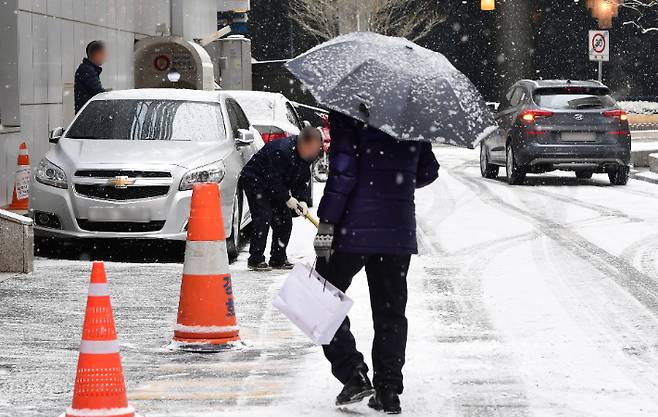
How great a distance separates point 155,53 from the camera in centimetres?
2895

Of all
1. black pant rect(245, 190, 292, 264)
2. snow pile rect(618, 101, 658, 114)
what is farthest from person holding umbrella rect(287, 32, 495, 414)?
snow pile rect(618, 101, 658, 114)

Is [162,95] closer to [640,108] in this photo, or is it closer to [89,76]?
[89,76]

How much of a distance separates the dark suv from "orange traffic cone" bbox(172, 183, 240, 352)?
1447cm

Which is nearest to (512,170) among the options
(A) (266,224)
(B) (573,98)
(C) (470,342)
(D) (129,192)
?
(B) (573,98)

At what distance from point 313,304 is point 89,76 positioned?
10.3 meters

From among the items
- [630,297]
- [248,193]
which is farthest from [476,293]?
[248,193]

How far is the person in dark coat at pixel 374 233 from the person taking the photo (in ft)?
20.8

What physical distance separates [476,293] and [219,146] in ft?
11.2

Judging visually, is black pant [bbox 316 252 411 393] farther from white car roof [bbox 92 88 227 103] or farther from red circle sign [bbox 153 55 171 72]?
red circle sign [bbox 153 55 171 72]

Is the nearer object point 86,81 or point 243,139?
point 243,139

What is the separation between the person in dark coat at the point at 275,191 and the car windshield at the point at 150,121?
3.49 feet

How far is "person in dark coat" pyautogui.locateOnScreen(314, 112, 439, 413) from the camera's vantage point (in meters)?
6.35

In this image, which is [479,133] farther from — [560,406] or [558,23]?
[558,23]

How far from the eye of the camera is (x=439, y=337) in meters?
8.66
